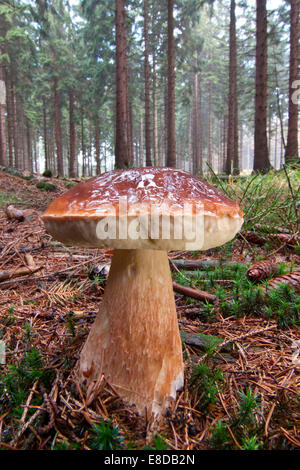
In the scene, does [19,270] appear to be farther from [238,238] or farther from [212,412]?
[238,238]

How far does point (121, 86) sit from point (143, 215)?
9.39m

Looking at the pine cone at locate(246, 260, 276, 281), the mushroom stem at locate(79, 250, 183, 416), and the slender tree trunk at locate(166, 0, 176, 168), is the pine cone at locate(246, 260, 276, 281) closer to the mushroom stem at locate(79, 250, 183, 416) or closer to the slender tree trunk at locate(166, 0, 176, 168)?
the mushroom stem at locate(79, 250, 183, 416)

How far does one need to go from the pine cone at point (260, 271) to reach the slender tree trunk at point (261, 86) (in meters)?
7.15

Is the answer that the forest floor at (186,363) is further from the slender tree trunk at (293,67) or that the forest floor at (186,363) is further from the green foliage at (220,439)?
the slender tree trunk at (293,67)

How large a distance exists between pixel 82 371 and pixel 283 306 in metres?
1.36

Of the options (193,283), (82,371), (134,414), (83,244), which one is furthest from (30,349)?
(193,283)

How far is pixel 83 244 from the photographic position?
3.69 feet

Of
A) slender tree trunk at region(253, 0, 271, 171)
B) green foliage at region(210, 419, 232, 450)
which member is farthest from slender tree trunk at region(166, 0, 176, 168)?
green foliage at region(210, 419, 232, 450)

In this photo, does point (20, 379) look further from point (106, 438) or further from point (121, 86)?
point (121, 86)

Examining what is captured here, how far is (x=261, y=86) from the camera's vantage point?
29.9 ft

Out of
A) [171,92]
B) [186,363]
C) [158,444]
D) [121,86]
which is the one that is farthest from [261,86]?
[158,444]

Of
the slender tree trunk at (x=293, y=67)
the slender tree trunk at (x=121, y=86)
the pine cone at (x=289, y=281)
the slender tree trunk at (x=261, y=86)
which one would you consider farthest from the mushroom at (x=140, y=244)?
the slender tree trunk at (x=261, y=86)

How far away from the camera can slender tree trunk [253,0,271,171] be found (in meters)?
8.82

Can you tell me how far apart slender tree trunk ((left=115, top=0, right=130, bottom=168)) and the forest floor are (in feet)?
22.0
